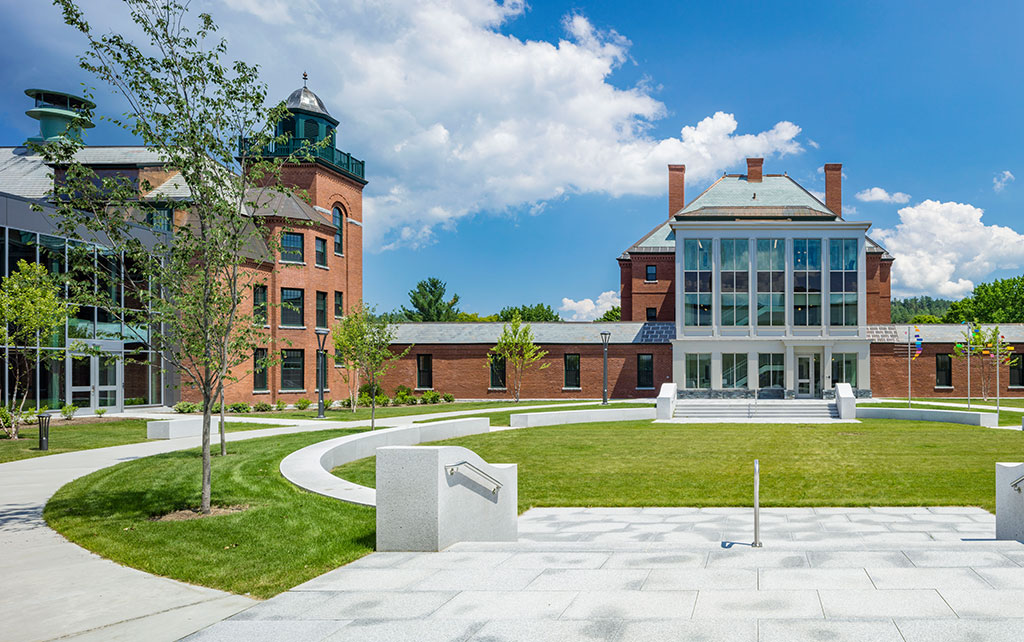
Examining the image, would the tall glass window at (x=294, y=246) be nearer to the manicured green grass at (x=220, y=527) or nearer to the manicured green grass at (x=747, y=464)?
the manicured green grass at (x=747, y=464)

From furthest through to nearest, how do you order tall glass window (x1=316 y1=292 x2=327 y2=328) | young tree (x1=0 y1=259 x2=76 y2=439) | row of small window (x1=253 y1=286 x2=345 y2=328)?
tall glass window (x1=316 y1=292 x2=327 y2=328)
row of small window (x1=253 y1=286 x2=345 y2=328)
young tree (x1=0 y1=259 x2=76 y2=439)

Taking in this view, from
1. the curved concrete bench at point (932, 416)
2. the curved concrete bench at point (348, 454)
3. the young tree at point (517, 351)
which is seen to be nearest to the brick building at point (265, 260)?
the curved concrete bench at point (348, 454)

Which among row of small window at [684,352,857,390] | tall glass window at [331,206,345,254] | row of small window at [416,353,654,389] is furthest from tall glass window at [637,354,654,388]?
tall glass window at [331,206,345,254]

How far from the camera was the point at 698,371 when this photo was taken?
45.2m

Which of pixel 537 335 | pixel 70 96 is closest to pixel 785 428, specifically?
pixel 537 335

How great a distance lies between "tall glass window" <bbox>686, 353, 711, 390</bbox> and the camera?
4509cm

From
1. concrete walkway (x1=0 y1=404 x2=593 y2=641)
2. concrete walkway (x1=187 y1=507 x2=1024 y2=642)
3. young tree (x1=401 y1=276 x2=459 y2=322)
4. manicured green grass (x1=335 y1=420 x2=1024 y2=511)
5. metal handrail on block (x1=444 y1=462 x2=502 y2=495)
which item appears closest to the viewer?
concrete walkway (x1=187 y1=507 x2=1024 y2=642)

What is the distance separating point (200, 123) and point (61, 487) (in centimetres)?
Answer: 730

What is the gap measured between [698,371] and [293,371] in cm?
2421

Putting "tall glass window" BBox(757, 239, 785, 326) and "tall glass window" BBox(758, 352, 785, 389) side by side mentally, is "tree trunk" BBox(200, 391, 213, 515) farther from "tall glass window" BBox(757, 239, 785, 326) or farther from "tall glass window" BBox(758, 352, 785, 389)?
"tall glass window" BBox(757, 239, 785, 326)

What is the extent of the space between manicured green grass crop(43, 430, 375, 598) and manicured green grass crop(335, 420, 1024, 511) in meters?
3.21

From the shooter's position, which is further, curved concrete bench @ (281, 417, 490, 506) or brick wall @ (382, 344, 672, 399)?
brick wall @ (382, 344, 672, 399)

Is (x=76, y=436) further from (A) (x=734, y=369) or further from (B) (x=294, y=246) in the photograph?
(A) (x=734, y=369)

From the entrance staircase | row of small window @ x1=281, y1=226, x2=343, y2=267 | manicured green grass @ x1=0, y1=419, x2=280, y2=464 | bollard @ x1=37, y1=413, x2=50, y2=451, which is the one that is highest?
row of small window @ x1=281, y1=226, x2=343, y2=267
